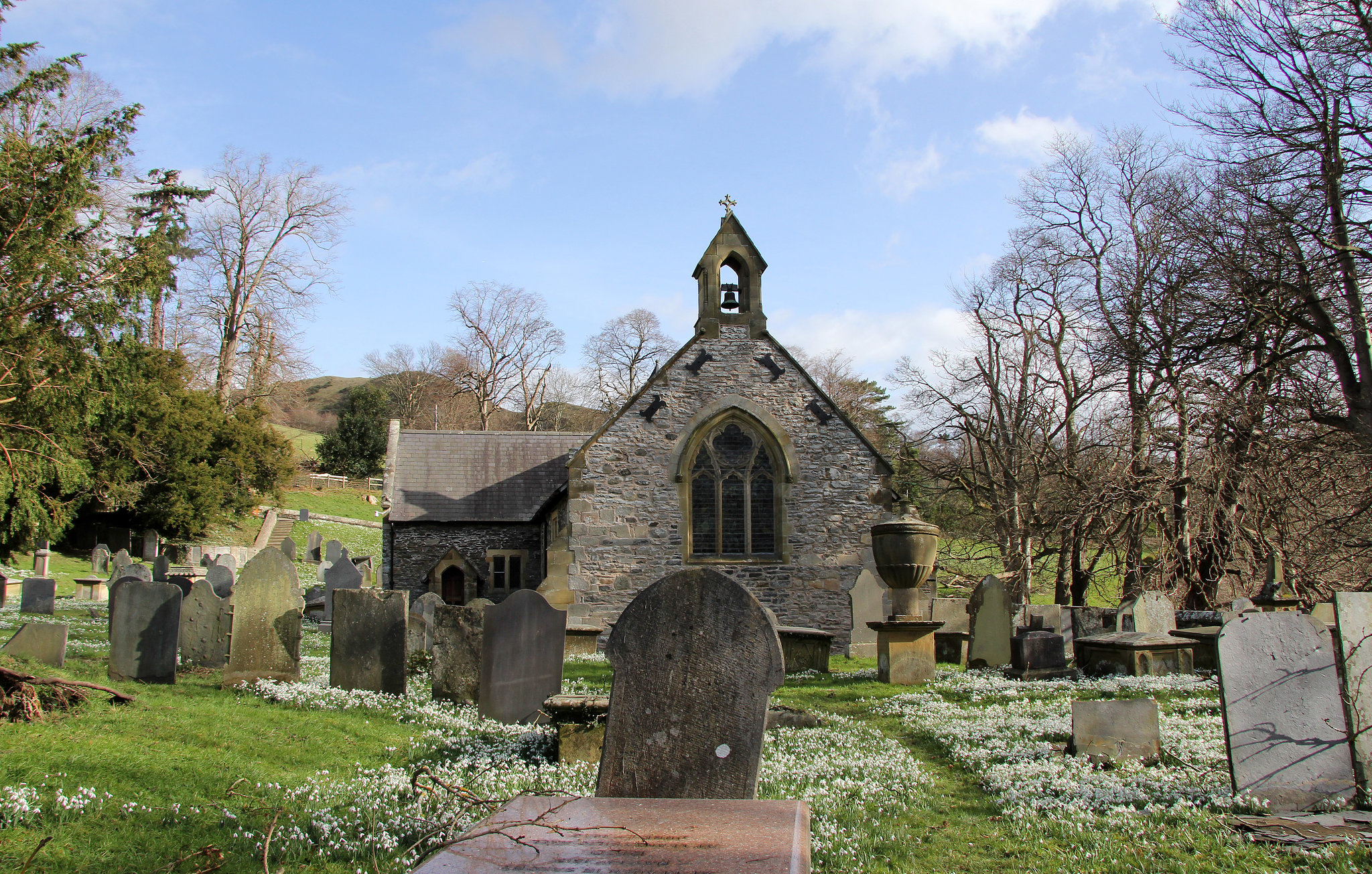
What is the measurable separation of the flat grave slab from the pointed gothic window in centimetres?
1365

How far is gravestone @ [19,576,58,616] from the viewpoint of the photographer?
53.2ft

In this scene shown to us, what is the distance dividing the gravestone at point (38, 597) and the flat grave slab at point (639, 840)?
16.7 m

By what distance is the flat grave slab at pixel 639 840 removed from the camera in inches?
117

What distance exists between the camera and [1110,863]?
15.8 ft

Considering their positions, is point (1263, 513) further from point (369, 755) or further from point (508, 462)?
point (508, 462)

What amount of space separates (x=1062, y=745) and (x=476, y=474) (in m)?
20.0

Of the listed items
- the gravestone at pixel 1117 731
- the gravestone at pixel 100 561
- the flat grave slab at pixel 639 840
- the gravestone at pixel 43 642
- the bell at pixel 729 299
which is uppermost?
the bell at pixel 729 299

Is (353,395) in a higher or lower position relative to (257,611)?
higher

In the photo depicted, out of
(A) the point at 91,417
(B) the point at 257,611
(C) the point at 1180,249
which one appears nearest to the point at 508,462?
(A) the point at 91,417

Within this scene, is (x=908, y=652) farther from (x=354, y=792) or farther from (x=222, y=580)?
(x=222, y=580)

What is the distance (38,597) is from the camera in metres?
16.3

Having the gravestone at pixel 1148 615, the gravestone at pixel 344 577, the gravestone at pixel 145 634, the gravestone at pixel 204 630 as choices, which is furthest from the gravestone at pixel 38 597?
the gravestone at pixel 1148 615

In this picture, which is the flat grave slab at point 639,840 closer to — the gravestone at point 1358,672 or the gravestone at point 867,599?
the gravestone at point 1358,672

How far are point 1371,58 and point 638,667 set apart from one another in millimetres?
13852
